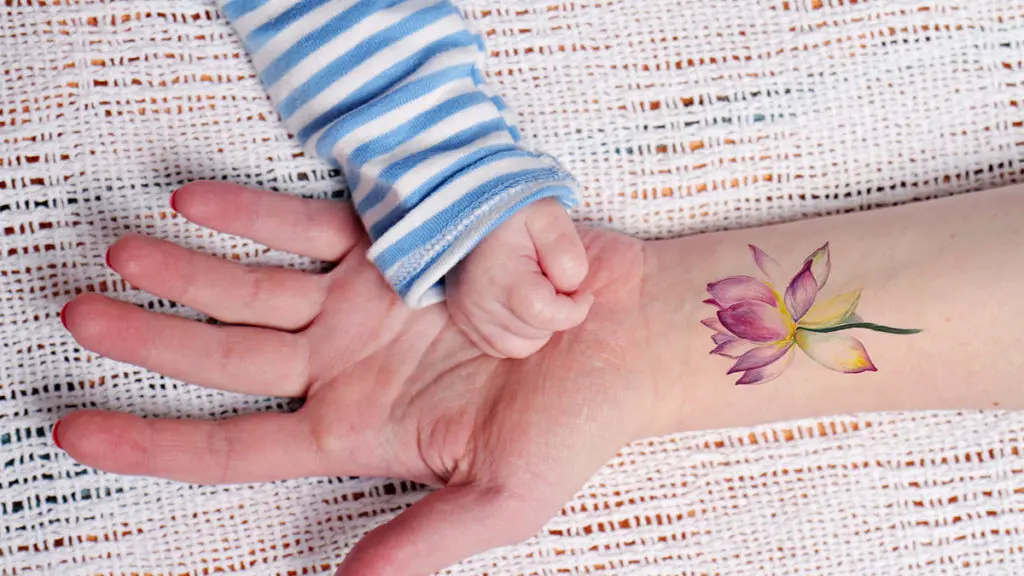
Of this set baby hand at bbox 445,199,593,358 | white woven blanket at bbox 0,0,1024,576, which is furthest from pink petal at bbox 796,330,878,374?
baby hand at bbox 445,199,593,358

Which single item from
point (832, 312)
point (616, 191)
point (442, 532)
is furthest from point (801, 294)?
point (442, 532)

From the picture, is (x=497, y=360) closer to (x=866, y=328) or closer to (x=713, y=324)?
(x=713, y=324)

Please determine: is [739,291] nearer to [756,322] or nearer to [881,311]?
[756,322]

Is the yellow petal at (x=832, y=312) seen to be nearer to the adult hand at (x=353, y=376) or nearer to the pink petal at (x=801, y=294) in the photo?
the pink petal at (x=801, y=294)

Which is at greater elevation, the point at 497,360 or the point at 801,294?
the point at 801,294

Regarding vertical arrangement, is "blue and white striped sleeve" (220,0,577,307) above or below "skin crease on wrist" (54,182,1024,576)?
above

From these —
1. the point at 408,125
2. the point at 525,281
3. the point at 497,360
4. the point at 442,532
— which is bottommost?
the point at 442,532

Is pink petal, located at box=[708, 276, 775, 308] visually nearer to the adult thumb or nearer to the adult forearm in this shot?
the adult forearm

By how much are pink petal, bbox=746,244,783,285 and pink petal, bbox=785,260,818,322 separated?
17 mm

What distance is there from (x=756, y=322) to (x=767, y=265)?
0.22 ft

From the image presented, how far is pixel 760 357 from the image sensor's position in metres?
0.82

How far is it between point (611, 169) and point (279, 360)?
42cm

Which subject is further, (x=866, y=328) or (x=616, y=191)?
(x=616, y=191)

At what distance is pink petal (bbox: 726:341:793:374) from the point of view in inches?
32.0
